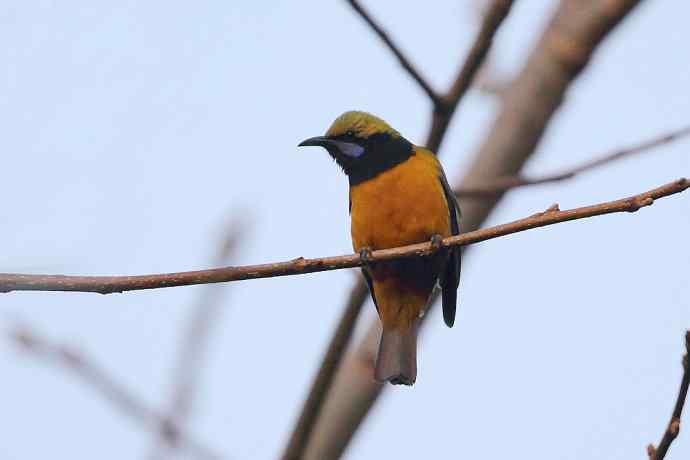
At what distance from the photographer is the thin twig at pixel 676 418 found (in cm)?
311

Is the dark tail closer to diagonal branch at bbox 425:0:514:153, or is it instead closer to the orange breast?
the orange breast

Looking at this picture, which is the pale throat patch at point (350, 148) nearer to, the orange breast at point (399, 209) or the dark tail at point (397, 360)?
the orange breast at point (399, 209)

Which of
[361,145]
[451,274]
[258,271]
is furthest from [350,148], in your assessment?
[258,271]

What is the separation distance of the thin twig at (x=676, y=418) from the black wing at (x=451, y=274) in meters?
3.20

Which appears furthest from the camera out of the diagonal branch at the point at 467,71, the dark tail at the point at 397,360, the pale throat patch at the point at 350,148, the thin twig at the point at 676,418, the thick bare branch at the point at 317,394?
the pale throat patch at the point at 350,148

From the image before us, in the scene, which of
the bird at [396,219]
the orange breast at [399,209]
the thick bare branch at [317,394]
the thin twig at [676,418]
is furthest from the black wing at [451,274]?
the thin twig at [676,418]

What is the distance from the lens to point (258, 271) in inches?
151

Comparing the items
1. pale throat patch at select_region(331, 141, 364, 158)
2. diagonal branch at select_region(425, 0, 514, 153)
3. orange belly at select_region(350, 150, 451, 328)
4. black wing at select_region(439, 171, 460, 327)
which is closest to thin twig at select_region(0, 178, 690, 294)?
diagonal branch at select_region(425, 0, 514, 153)

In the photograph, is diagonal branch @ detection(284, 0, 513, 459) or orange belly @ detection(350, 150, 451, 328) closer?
diagonal branch @ detection(284, 0, 513, 459)

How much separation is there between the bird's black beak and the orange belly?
15.3 inches

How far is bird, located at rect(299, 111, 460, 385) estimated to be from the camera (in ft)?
19.7

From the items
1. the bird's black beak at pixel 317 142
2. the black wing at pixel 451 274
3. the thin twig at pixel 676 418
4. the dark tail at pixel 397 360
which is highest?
the bird's black beak at pixel 317 142

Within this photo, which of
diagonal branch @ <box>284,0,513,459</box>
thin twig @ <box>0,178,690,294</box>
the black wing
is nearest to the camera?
thin twig @ <box>0,178,690,294</box>

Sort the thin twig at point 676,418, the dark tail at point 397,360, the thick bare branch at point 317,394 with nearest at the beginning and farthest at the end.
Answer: the thin twig at point 676,418 < the thick bare branch at point 317,394 < the dark tail at point 397,360
